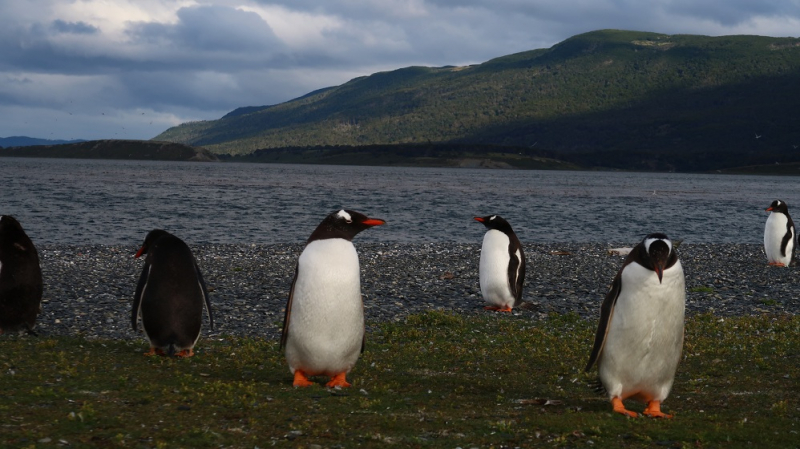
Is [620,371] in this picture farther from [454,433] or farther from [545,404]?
[454,433]

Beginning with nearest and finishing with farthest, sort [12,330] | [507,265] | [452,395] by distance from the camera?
[452,395], [12,330], [507,265]

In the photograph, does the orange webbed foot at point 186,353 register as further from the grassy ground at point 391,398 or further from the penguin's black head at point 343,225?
the penguin's black head at point 343,225

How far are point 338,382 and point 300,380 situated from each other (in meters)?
0.45

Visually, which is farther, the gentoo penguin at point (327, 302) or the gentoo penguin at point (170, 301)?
the gentoo penguin at point (170, 301)

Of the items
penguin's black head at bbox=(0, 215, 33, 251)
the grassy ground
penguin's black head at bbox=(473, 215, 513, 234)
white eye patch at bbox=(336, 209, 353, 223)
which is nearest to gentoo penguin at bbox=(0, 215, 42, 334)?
penguin's black head at bbox=(0, 215, 33, 251)

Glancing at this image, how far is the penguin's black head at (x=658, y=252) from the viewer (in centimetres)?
821

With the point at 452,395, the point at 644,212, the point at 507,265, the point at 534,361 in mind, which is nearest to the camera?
the point at 452,395

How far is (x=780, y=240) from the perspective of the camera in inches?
1111

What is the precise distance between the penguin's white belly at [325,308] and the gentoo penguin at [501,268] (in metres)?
8.53

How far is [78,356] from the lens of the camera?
10.9m

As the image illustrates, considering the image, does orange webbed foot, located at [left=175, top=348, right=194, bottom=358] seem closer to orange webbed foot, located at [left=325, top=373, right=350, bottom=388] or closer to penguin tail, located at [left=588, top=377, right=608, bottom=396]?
orange webbed foot, located at [left=325, top=373, right=350, bottom=388]

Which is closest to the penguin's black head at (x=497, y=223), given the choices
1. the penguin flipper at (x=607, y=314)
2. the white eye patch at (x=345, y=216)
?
the white eye patch at (x=345, y=216)

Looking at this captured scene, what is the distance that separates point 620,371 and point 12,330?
380 inches

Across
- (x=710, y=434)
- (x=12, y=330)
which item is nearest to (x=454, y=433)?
(x=710, y=434)
